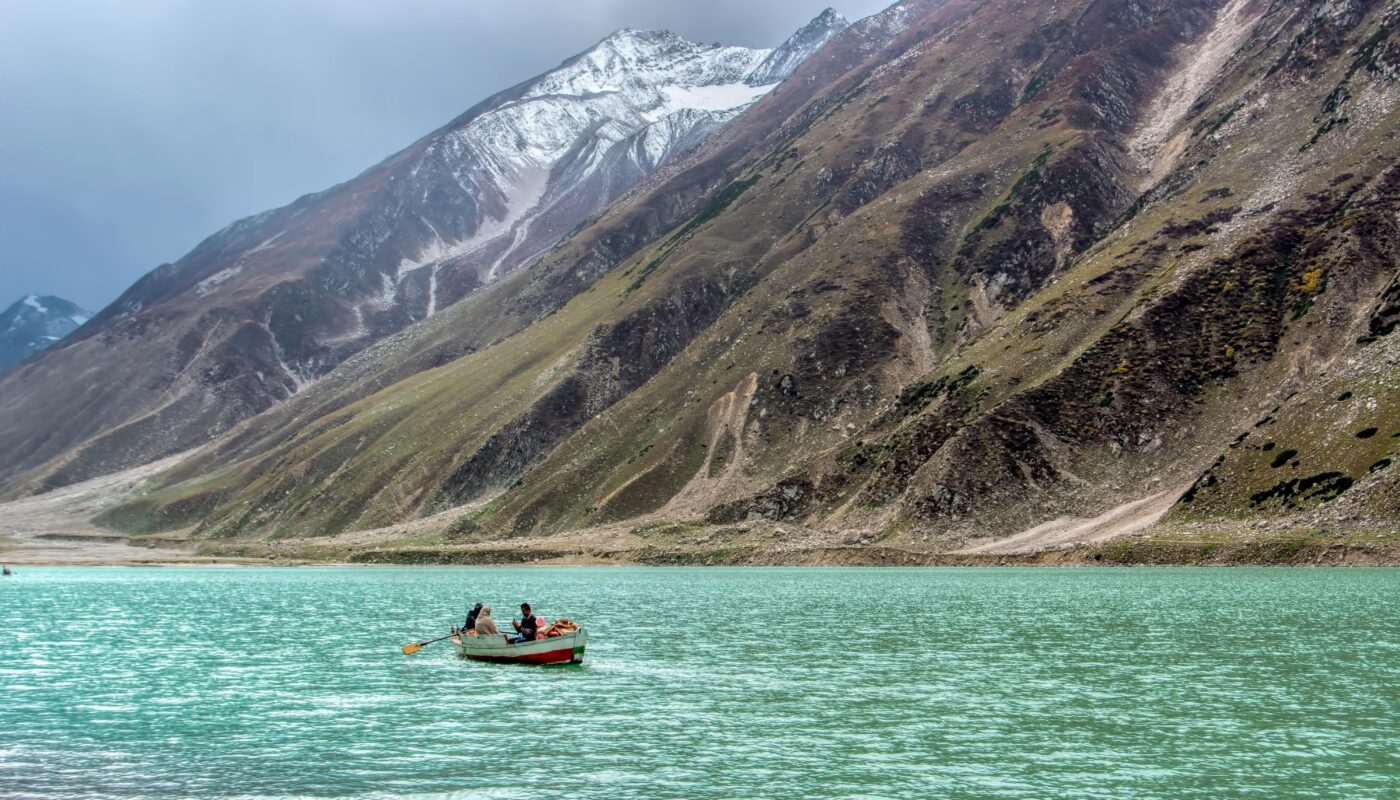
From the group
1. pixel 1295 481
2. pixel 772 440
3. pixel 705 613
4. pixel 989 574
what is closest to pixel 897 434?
pixel 772 440

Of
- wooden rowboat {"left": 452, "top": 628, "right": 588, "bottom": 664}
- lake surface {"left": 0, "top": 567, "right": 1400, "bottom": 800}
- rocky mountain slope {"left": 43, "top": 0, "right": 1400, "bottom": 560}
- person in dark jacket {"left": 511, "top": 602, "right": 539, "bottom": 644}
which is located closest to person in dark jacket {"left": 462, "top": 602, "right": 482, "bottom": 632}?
wooden rowboat {"left": 452, "top": 628, "right": 588, "bottom": 664}

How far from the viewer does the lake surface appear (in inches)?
1064

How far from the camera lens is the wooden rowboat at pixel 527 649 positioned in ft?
162

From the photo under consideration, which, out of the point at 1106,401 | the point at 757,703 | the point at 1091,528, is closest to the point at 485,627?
the point at 757,703

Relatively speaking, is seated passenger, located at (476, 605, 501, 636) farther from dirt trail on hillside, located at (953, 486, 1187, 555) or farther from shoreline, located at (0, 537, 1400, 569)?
dirt trail on hillside, located at (953, 486, 1187, 555)

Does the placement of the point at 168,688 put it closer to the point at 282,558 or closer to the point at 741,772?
the point at 741,772

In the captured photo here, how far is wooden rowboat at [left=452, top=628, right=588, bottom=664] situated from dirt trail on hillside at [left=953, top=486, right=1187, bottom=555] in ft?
271

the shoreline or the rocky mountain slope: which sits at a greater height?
the rocky mountain slope

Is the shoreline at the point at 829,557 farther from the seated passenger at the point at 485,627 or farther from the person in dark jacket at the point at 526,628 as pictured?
the seated passenger at the point at 485,627

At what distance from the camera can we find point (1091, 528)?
122 metres

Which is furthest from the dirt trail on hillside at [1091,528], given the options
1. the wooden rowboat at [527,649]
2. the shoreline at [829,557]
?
the wooden rowboat at [527,649]

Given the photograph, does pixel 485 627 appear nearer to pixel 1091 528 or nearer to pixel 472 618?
pixel 472 618

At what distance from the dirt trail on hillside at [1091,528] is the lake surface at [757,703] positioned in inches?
1586

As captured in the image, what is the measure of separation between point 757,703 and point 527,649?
Answer: 16624 mm
